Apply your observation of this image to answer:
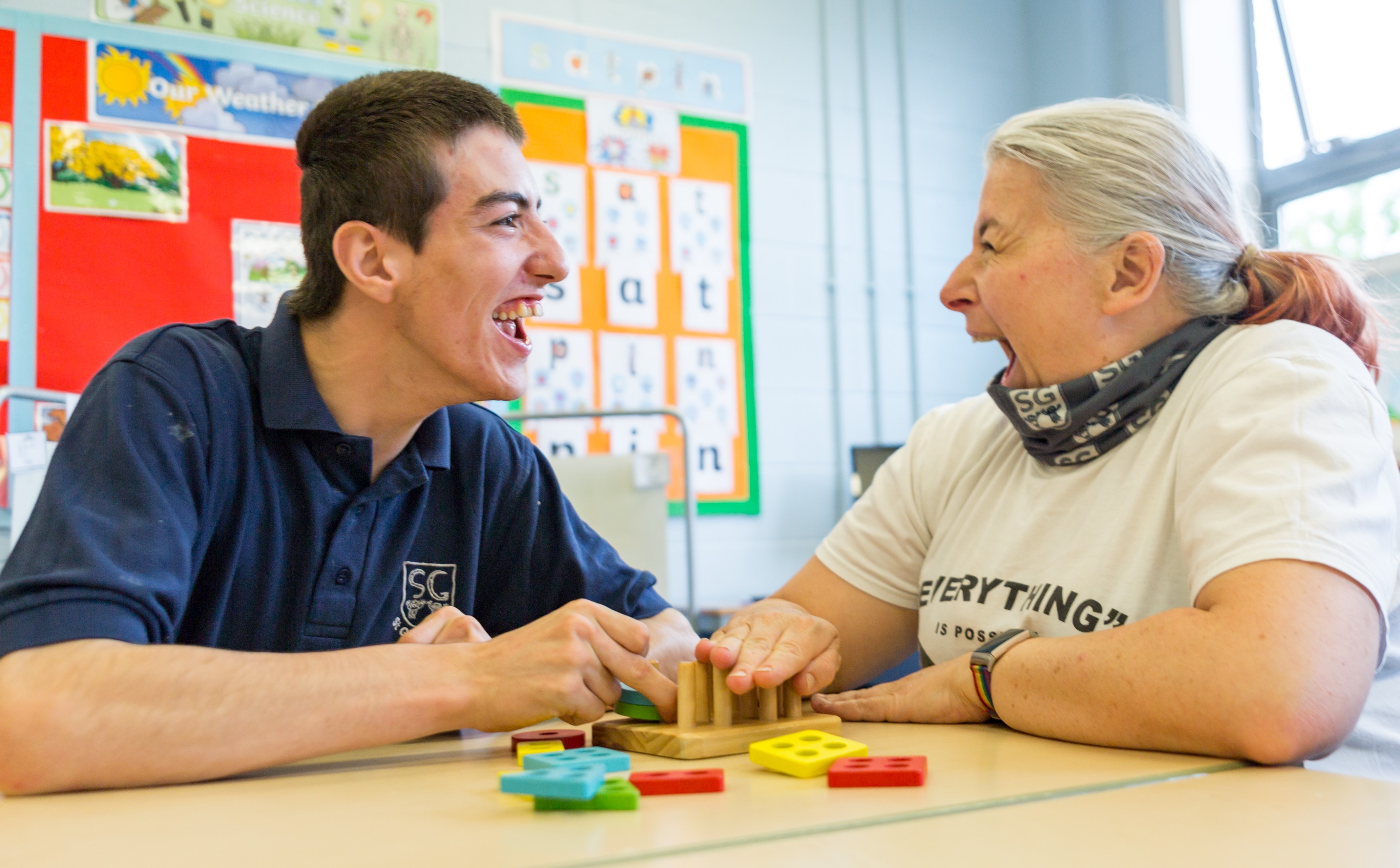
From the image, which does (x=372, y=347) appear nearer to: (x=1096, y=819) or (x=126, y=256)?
(x=1096, y=819)

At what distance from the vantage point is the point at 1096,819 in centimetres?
67

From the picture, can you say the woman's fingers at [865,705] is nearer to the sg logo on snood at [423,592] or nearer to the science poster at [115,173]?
the sg logo on snood at [423,592]

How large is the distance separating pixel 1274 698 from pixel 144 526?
99 centimetres

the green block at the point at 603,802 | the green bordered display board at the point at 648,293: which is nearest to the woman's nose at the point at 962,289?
the green block at the point at 603,802

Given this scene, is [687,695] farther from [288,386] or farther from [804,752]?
[288,386]

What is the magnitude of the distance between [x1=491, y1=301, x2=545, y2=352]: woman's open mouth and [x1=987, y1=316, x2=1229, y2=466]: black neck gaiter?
0.64 metres

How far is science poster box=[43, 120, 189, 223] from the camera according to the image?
9.42 ft

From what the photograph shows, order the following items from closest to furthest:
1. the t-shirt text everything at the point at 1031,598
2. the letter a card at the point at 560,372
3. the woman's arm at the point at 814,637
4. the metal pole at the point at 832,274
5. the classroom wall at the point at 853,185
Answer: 1. the woman's arm at the point at 814,637
2. the t-shirt text everything at the point at 1031,598
3. the letter a card at the point at 560,372
4. the classroom wall at the point at 853,185
5. the metal pole at the point at 832,274

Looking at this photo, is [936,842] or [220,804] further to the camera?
[220,804]

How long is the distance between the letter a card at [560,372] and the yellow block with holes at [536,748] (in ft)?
8.06

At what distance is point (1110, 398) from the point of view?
1235 millimetres

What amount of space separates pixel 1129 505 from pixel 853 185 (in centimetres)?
304

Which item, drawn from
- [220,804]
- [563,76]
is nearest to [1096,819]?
[220,804]

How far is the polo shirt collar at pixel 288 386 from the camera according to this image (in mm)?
1217
